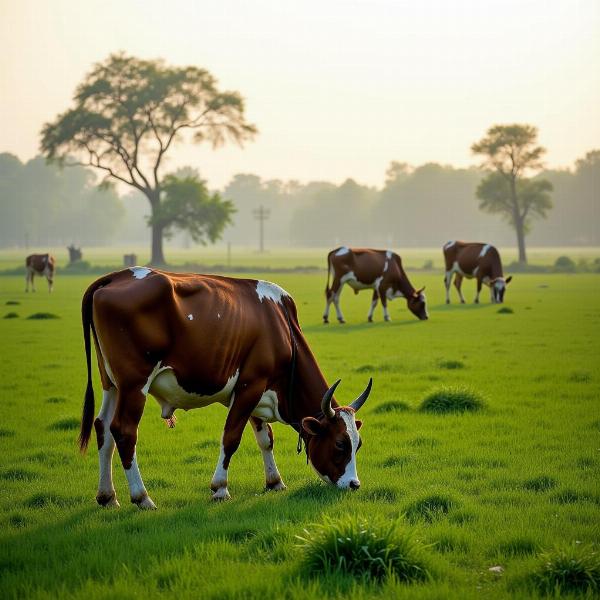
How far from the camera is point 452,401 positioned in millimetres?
12953

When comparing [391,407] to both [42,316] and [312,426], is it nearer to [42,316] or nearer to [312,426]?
[312,426]

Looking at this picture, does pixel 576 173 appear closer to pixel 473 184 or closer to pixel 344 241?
pixel 473 184

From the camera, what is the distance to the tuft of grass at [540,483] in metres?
8.54

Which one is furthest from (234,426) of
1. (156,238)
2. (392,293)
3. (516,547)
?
(156,238)

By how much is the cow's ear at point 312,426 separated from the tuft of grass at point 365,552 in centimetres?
174

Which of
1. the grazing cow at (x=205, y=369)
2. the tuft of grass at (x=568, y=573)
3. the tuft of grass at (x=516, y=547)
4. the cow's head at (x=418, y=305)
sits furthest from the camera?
the cow's head at (x=418, y=305)

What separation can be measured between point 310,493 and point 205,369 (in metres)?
1.58

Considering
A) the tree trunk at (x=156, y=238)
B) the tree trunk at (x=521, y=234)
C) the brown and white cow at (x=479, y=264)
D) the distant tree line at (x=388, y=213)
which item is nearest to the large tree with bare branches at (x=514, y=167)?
the tree trunk at (x=521, y=234)

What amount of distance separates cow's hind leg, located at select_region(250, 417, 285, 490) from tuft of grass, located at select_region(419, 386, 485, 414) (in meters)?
4.57

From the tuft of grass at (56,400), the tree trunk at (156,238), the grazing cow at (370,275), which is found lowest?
the tuft of grass at (56,400)

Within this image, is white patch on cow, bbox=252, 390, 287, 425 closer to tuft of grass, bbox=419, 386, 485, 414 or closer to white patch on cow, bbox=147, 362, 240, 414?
white patch on cow, bbox=147, 362, 240, 414

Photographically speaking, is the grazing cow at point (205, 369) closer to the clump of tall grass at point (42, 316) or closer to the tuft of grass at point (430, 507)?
the tuft of grass at point (430, 507)

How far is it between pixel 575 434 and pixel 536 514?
3.87 meters

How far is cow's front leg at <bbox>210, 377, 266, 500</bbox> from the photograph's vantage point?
26.8 ft
